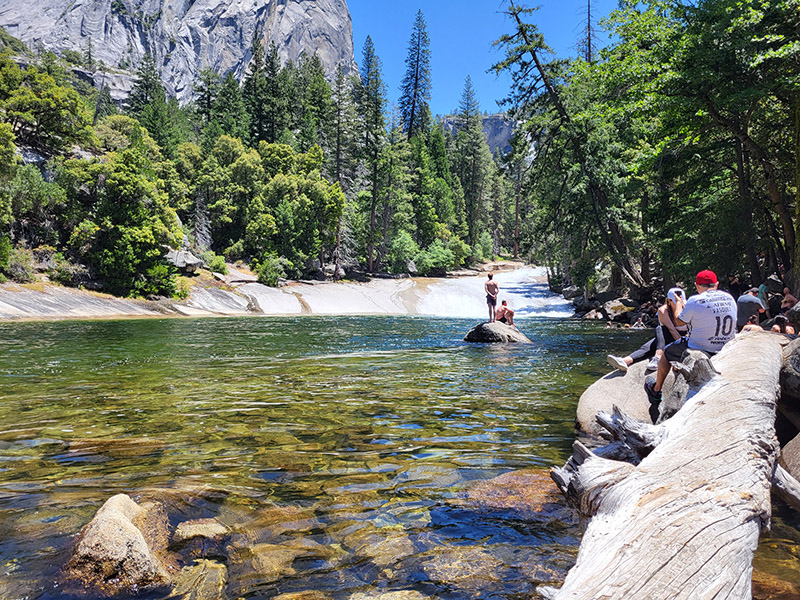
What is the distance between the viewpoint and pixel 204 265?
40031 millimetres

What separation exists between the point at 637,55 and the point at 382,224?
39.5 metres

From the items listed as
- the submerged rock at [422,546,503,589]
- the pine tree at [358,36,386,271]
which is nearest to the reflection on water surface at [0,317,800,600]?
the submerged rock at [422,546,503,589]

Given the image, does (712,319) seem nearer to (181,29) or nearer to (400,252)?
(400,252)

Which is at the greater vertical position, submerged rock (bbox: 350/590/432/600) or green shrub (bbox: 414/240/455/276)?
green shrub (bbox: 414/240/455/276)

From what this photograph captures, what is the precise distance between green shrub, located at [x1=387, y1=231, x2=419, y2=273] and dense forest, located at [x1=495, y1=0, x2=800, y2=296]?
2366cm

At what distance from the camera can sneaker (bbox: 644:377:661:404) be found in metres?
6.41

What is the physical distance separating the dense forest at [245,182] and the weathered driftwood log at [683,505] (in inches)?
898

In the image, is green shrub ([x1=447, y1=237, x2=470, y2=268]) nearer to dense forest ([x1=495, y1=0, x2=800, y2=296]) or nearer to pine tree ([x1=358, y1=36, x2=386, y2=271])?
pine tree ([x1=358, y1=36, x2=386, y2=271])

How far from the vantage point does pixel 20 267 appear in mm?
28641

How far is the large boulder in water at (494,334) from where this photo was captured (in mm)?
17322

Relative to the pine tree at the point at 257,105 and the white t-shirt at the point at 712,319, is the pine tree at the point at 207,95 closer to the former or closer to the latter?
the pine tree at the point at 257,105

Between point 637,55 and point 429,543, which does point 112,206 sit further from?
point 429,543

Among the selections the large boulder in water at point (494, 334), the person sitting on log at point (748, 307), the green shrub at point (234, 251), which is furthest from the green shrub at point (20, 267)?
the person sitting on log at point (748, 307)

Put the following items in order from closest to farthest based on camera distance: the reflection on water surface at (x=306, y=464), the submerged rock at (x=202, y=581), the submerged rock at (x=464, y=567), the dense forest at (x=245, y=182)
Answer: the submerged rock at (x=202, y=581)
the submerged rock at (x=464, y=567)
the reflection on water surface at (x=306, y=464)
the dense forest at (x=245, y=182)
